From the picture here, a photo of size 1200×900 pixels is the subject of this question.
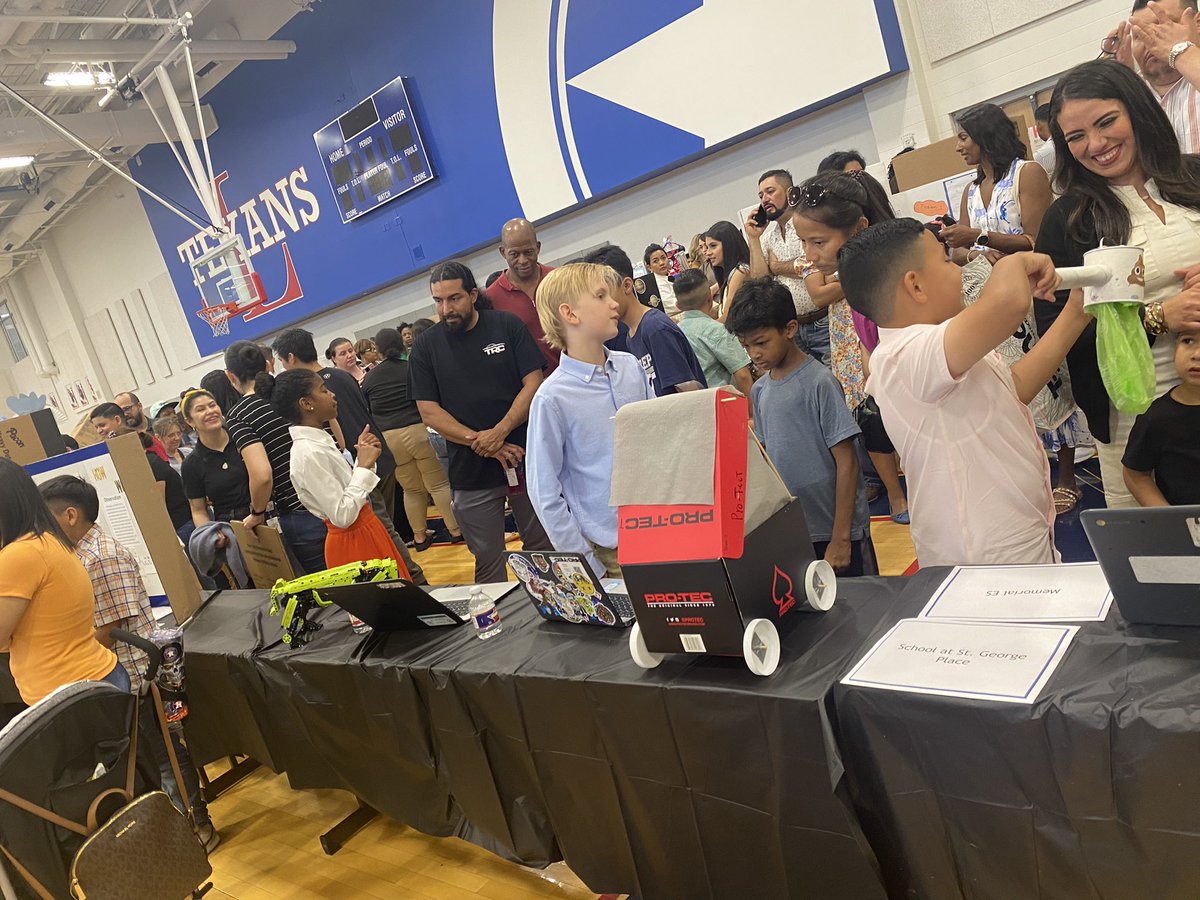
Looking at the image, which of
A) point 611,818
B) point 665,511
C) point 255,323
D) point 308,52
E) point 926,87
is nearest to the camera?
point 665,511

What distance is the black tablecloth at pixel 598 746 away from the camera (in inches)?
53.4

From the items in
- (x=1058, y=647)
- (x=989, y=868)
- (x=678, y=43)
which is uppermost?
(x=678, y=43)

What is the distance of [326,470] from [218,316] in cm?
987

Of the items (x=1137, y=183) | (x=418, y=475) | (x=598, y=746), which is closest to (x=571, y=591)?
(x=598, y=746)

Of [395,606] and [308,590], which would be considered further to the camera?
[308,590]

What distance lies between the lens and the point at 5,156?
940 cm

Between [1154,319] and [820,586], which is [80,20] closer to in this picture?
[820,586]

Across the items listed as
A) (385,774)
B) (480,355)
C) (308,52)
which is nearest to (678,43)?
(480,355)

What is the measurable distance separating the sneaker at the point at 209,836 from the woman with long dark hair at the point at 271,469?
3.62ft

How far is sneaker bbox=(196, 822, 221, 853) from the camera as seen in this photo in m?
2.91

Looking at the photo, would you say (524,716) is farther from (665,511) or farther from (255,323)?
(255,323)

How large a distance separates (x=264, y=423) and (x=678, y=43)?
418 cm

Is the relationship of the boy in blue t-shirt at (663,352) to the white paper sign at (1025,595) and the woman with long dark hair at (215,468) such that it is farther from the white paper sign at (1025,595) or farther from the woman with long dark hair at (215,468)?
the woman with long dark hair at (215,468)

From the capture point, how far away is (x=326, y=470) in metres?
3.04
